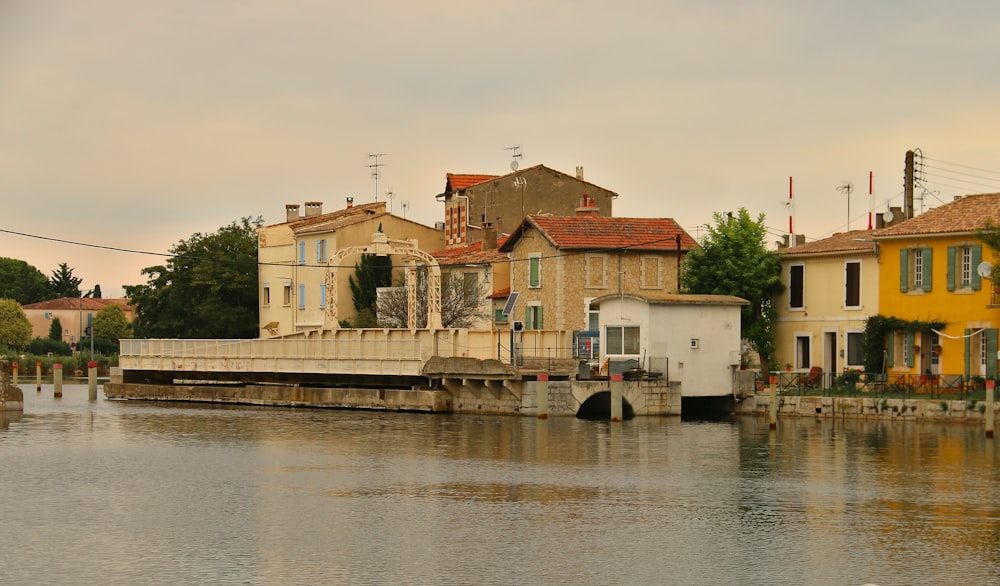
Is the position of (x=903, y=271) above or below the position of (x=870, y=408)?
above

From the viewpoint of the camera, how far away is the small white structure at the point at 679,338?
2052 inches

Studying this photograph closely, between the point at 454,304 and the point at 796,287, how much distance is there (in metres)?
20.7

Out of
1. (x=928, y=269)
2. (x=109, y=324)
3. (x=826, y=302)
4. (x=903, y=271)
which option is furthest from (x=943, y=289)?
(x=109, y=324)

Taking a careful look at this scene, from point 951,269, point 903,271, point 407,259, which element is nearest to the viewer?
point 951,269

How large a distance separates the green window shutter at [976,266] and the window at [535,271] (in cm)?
2050

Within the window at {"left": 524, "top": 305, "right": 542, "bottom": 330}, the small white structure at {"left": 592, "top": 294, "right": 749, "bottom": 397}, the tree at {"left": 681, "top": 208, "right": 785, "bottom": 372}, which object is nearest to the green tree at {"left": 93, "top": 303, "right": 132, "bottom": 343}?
the window at {"left": 524, "top": 305, "right": 542, "bottom": 330}

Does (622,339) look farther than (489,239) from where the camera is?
No

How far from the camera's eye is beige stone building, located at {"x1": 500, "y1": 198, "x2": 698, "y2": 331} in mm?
64125

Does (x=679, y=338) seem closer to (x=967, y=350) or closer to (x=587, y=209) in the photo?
(x=967, y=350)

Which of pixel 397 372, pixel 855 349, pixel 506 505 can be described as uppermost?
pixel 855 349

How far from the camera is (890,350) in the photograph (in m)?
53.3

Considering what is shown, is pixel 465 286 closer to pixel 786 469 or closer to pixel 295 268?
pixel 295 268

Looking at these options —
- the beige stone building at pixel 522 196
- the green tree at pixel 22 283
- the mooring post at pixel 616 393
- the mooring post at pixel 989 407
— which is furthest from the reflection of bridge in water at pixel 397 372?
the green tree at pixel 22 283

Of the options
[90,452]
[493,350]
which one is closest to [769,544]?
[90,452]
